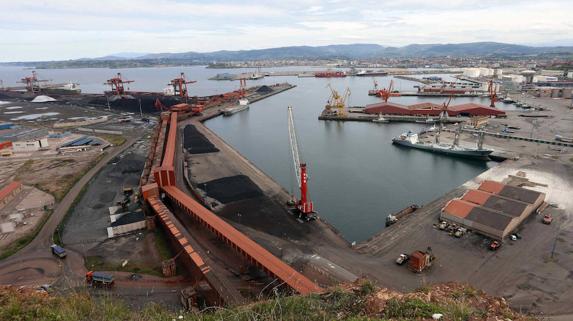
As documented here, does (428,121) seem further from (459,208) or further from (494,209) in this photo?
(459,208)

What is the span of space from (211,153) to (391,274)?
16969 millimetres

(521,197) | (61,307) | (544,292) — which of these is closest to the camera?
(61,307)

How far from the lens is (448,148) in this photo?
25078 millimetres

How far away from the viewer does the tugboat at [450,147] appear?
77.4 feet

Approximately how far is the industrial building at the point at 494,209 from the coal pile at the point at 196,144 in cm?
1707

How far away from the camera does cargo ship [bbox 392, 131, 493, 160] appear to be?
928 inches

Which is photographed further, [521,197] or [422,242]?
[521,197]

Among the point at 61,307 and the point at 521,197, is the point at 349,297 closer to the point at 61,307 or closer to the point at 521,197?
the point at 61,307

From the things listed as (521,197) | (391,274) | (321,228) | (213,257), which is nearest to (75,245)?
(213,257)

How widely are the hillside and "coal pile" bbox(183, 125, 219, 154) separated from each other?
754 inches

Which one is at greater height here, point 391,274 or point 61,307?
point 61,307

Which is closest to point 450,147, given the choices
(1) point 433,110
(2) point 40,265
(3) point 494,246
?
(3) point 494,246

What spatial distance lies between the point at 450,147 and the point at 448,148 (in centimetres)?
18

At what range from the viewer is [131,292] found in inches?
387
